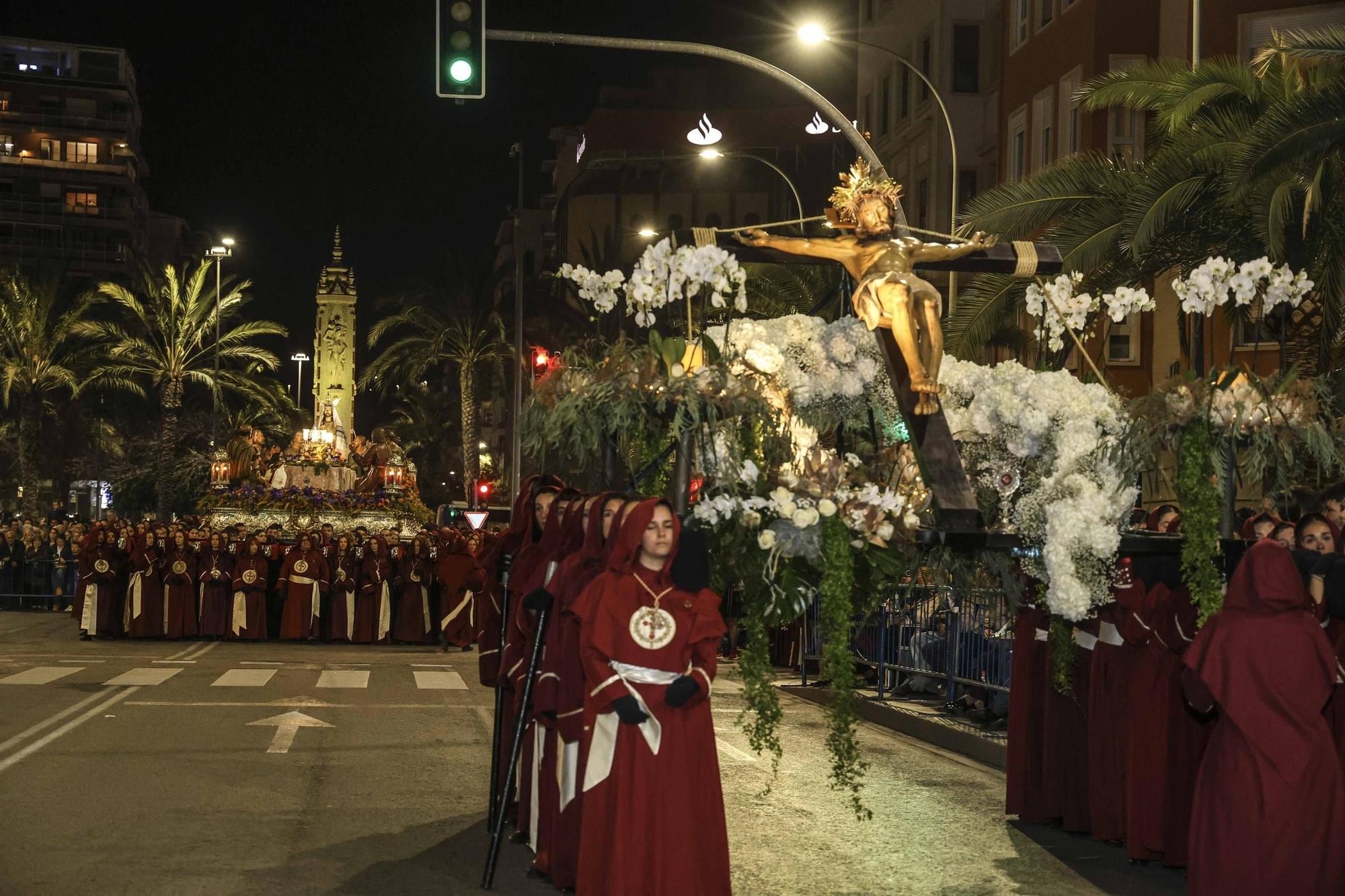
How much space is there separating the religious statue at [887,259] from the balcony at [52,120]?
106177 millimetres

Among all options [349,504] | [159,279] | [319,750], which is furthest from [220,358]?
[319,750]

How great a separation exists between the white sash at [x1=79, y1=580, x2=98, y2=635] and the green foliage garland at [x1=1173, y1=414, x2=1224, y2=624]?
22.4 meters

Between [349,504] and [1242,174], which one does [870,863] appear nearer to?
[1242,174]

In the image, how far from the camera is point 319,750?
13.9 metres

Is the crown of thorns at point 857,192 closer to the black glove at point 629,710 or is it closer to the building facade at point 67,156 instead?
the black glove at point 629,710

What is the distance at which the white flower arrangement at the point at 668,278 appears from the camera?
9148 millimetres

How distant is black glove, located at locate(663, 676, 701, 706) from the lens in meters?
7.80

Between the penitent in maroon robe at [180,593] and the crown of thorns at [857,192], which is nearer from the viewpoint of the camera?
the crown of thorns at [857,192]

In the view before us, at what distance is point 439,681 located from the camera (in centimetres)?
2134

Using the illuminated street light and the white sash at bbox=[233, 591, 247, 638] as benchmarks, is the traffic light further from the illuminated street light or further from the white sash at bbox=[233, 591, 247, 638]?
the white sash at bbox=[233, 591, 247, 638]

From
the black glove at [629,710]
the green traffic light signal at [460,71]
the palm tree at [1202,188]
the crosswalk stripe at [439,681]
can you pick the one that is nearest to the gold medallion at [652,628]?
the black glove at [629,710]

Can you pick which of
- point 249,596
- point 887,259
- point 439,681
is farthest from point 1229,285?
point 249,596

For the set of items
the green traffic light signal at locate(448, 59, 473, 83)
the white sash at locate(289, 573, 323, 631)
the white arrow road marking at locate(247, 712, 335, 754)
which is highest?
the green traffic light signal at locate(448, 59, 473, 83)

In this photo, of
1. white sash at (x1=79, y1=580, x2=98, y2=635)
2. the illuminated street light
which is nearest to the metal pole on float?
the illuminated street light
